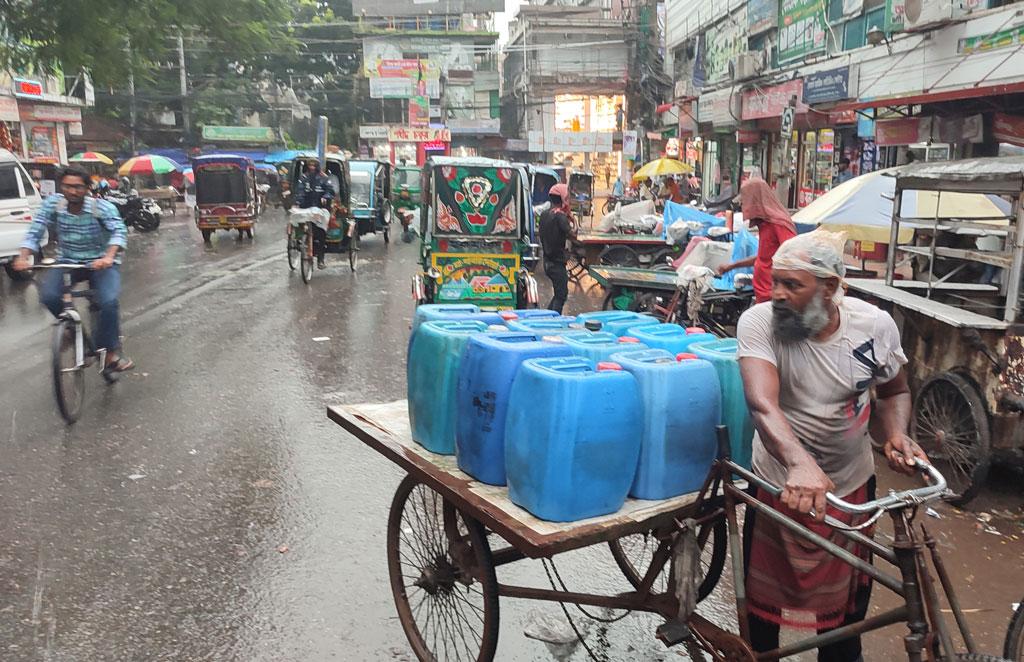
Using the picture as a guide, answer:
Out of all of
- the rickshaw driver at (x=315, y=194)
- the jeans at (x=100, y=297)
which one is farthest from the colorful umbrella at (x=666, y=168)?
the jeans at (x=100, y=297)

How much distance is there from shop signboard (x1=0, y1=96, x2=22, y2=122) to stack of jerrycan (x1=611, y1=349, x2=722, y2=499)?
2946 centimetres

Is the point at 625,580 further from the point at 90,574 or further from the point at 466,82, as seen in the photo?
the point at 466,82

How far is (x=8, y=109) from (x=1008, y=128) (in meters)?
28.1

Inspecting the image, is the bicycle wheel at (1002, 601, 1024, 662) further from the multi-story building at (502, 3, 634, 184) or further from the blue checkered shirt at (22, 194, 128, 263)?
the multi-story building at (502, 3, 634, 184)

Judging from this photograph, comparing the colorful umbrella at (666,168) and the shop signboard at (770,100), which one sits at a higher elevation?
the shop signboard at (770,100)

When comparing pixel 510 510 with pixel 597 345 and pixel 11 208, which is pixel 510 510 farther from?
pixel 11 208

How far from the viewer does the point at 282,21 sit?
15984 millimetres

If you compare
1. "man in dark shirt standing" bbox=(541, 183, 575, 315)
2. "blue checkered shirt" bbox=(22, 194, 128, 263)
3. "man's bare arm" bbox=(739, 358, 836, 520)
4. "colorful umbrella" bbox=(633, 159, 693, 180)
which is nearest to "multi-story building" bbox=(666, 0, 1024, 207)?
"colorful umbrella" bbox=(633, 159, 693, 180)

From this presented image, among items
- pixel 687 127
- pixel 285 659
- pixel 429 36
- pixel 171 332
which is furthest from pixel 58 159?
pixel 285 659

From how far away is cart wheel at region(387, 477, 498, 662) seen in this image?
321 cm

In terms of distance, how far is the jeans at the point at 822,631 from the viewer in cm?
274

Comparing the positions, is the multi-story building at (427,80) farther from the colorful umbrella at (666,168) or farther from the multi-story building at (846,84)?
the colorful umbrella at (666,168)

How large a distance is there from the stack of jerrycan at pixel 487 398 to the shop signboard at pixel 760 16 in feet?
65.8

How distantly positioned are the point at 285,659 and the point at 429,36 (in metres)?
59.0
